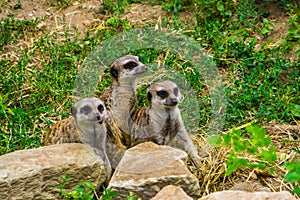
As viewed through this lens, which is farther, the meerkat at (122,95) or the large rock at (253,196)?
the meerkat at (122,95)

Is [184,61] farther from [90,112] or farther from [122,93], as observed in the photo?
[90,112]

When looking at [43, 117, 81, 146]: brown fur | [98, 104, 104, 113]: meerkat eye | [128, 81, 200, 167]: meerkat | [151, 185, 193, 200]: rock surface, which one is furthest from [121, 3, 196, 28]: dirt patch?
[151, 185, 193, 200]: rock surface

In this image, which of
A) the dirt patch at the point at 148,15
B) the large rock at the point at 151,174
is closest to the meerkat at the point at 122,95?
the large rock at the point at 151,174

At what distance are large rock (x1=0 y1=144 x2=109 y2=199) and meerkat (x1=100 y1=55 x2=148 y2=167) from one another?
581 mm

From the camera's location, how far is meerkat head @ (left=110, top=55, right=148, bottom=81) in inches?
213

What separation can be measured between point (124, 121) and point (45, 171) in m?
1.10

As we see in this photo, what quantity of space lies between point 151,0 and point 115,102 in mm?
2474

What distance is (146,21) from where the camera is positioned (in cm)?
738

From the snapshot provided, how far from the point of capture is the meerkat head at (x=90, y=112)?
490 centimetres

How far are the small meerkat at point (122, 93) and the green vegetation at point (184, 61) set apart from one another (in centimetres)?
69

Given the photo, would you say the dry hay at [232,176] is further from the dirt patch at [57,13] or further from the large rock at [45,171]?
the dirt patch at [57,13]

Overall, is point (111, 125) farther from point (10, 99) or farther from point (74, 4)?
point (74, 4)

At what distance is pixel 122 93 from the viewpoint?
5.48 m

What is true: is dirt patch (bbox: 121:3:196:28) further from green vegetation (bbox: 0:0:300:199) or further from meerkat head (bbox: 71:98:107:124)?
meerkat head (bbox: 71:98:107:124)
